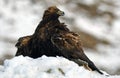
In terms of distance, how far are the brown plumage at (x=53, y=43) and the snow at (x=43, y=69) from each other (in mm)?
688

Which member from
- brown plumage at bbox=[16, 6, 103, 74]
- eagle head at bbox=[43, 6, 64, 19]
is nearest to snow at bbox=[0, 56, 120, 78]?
brown plumage at bbox=[16, 6, 103, 74]

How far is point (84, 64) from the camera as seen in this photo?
9094 millimetres

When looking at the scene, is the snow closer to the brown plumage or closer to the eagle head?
the brown plumage

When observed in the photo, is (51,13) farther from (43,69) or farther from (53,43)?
(43,69)

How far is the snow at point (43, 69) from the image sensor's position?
7.97 meters

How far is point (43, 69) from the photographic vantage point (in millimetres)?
8141

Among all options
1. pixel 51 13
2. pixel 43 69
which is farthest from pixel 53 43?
pixel 43 69

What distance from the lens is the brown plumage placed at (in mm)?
9234

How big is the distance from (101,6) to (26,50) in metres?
21.8

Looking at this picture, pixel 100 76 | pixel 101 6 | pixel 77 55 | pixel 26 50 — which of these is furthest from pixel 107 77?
pixel 101 6

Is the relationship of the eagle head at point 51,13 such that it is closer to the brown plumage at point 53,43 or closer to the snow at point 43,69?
the brown plumage at point 53,43

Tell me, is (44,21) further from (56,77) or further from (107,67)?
(107,67)

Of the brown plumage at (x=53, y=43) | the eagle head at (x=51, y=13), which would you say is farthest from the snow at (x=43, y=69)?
the eagle head at (x=51, y=13)

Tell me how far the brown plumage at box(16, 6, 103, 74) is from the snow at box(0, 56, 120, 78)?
2.26 feet
